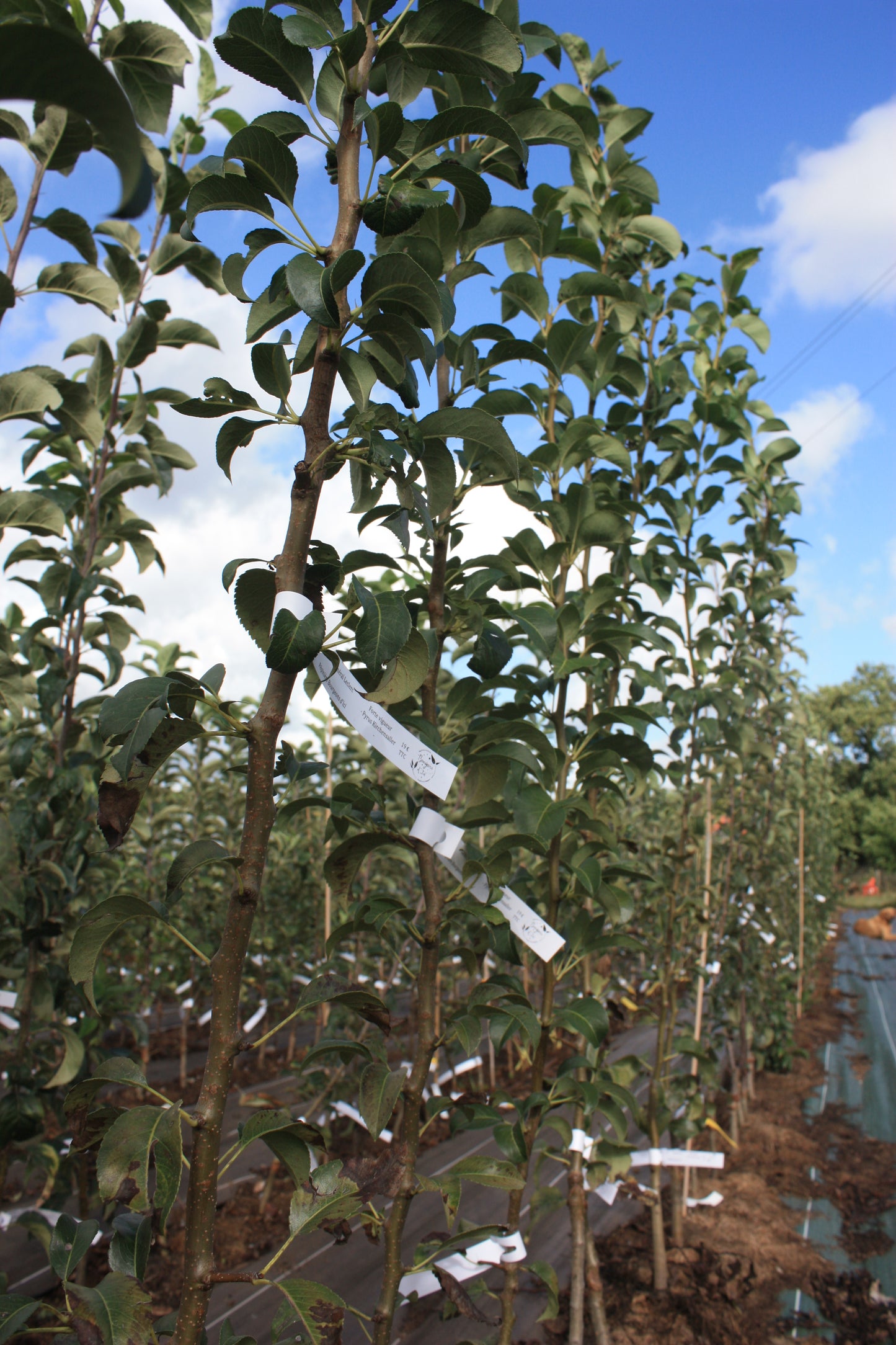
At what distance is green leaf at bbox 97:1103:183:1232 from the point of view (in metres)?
0.91

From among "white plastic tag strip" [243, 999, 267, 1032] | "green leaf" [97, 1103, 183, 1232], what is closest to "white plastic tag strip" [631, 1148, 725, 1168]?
"white plastic tag strip" [243, 999, 267, 1032]

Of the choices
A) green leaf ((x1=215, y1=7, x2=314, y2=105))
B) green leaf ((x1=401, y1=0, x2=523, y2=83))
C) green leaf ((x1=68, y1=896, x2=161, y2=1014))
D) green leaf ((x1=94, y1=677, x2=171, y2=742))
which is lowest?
green leaf ((x1=68, y1=896, x2=161, y2=1014))

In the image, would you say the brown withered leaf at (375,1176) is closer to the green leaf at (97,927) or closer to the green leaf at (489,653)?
the green leaf at (97,927)

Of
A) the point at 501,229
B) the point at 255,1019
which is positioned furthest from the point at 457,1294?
the point at 255,1019

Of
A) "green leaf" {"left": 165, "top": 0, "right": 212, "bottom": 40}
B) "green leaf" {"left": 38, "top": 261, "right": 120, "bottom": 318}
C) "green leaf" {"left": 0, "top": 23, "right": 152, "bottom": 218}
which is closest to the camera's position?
"green leaf" {"left": 0, "top": 23, "right": 152, "bottom": 218}

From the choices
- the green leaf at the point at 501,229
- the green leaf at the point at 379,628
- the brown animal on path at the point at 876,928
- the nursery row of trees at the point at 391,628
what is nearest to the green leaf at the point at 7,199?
the nursery row of trees at the point at 391,628

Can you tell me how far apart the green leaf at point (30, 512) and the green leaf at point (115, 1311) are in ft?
5.21

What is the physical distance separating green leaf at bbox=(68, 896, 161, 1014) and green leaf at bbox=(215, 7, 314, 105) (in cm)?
106

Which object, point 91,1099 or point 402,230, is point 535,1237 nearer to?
point 91,1099

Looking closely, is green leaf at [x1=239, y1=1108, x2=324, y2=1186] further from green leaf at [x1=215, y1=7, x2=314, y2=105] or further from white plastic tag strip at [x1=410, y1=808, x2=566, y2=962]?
green leaf at [x1=215, y1=7, x2=314, y2=105]

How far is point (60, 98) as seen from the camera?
47 centimetres

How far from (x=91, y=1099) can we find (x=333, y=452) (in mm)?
896

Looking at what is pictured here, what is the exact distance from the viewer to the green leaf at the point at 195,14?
1.70m

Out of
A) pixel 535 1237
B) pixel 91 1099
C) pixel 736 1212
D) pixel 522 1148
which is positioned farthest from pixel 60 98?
pixel 736 1212
